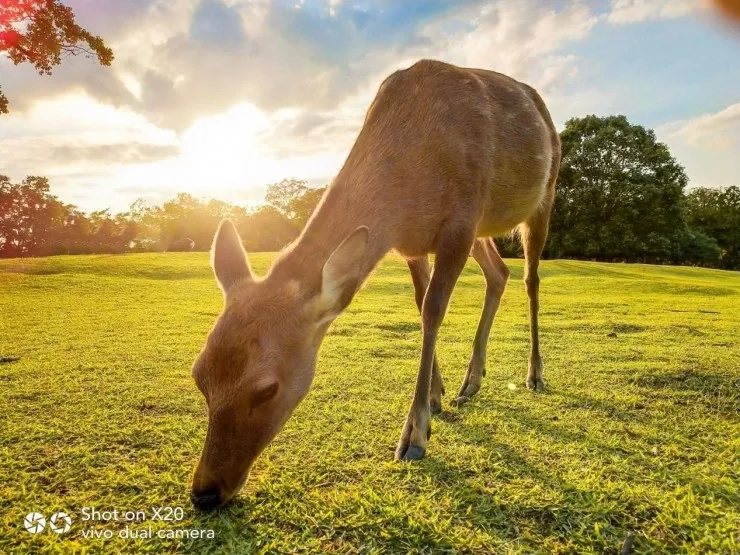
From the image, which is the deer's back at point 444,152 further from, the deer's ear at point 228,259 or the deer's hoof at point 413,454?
the deer's hoof at point 413,454

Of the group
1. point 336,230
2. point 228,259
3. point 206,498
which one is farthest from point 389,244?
point 206,498

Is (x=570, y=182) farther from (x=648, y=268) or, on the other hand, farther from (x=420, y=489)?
(x=420, y=489)

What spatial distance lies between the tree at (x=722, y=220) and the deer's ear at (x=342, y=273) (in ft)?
236

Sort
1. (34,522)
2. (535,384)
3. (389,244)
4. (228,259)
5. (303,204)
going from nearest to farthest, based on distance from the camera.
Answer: (34,522)
(228,259)
(389,244)
(535,384)
(303,204)

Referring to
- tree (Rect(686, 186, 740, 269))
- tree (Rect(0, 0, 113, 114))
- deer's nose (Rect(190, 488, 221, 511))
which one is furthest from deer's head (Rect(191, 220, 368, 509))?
tree (Rect(686, 186, 740, 269))

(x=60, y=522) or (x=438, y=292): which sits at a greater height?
(x=438, y=292)

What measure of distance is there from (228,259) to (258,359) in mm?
932

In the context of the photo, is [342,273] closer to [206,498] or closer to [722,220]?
[206,498]

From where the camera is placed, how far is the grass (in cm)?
227

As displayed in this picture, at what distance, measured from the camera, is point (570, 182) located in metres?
46.4

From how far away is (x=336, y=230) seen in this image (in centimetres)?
321

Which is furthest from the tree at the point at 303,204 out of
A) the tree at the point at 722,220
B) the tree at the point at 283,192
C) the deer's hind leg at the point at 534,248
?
the deer's hind leg at the point at 534,248

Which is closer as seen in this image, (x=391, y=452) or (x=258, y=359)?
(x=258, y=359)

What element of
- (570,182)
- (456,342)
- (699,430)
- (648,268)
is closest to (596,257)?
(570,182)
